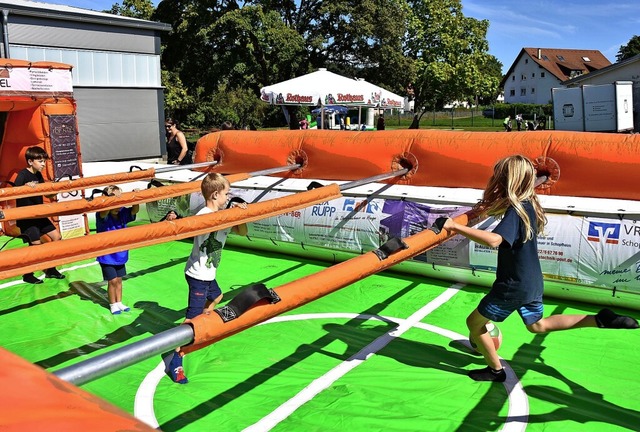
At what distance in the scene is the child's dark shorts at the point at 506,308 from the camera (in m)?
3.81

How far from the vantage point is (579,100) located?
18984 millimetres

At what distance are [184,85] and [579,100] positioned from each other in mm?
19453

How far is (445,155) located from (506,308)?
3.36 m

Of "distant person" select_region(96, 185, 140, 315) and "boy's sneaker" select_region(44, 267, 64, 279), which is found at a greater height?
"distant person" select_region(96, 185, 140, 315)

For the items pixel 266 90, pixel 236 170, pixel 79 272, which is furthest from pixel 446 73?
pixel 79 272

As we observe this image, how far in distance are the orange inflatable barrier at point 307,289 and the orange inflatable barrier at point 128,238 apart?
4.00 ft

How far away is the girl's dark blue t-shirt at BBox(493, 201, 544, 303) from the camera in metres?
3.70

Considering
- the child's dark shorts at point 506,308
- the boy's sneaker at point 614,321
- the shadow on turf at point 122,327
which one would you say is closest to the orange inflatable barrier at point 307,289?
the child's dark shorts at point 506,308

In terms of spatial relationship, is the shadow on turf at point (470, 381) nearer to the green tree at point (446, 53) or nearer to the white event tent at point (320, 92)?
the white event tent at point (320, 92)

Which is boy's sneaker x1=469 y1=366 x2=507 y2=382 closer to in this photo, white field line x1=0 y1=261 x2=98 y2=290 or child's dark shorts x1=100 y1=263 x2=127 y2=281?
child's dark shorts x1=100 y1=263 x2=127 y2=281

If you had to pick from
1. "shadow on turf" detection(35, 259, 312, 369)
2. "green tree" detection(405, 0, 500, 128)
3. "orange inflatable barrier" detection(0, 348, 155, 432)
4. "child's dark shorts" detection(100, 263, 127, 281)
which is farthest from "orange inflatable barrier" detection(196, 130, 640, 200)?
"green tree" detection(405, 0, 500, 128)

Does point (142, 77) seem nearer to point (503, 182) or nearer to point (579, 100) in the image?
point (579, 100)

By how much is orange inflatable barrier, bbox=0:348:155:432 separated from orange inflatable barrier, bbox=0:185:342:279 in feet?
6.56

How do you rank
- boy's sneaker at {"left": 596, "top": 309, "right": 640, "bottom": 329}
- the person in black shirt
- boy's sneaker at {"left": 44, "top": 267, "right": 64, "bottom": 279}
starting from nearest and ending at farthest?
boy's sneaker at {"left": 596, "top": 309, "right": 640, "bottom": 329}
the person in black shirt
boy's sneaker at {"left": 44, "top": 267, "right": 64, "bottom": 279}
